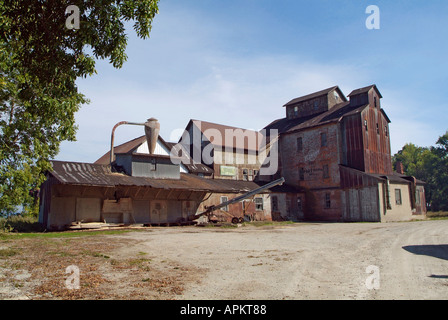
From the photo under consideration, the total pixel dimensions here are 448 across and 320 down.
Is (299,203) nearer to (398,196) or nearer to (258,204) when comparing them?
(258,204)

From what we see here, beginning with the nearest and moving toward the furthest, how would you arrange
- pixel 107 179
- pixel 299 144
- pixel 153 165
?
pixel 107 179 → pixel 153 165 → pixel 299 144

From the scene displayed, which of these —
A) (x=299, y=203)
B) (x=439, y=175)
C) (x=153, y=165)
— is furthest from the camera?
(x=439, y=175)

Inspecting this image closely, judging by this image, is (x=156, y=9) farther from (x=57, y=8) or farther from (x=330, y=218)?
(x=330, y=218)

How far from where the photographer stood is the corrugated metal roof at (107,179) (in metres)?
23.9

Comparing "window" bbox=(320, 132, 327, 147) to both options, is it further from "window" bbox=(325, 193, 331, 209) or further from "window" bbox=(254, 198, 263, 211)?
"window" bbox=(254, 198, 263, 211)

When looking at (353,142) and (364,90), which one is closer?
(353,142)

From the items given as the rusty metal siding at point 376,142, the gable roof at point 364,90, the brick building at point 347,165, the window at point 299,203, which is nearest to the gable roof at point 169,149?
the brick building at point 347,165

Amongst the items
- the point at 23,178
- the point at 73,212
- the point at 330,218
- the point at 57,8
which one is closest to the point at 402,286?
the point at 57,8

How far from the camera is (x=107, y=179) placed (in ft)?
84.9

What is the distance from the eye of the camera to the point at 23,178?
15664 millimetres

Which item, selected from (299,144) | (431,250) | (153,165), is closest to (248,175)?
(299,144)

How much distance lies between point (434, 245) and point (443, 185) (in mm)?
55329

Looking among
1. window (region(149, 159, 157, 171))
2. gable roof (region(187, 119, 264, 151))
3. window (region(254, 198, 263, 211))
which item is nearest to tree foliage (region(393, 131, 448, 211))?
gable roof (region(187, 119, 264, 151))

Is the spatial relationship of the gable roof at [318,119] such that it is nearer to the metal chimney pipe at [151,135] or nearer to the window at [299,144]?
the window at [299,144]
